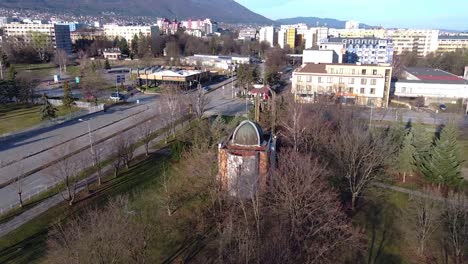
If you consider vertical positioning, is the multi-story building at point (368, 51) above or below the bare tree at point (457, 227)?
above

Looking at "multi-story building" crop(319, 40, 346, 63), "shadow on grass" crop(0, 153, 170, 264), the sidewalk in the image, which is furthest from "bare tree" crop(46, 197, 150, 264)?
"multi-story building" crop(319, 40, 346, 63)

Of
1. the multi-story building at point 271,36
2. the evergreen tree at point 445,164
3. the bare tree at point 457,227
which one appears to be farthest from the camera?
the multi-story building at point 271,36

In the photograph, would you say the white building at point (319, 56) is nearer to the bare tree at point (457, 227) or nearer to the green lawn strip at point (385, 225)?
the green lawn strip at point (385, 225)

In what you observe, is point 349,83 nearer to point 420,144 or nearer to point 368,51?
point 420,144

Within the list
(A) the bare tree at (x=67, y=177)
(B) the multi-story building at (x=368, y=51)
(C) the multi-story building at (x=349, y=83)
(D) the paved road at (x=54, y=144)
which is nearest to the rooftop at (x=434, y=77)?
(C) the multi-story building at (x=349, y=83)

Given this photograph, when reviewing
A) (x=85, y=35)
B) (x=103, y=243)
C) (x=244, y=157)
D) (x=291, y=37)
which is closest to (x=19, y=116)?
(x=244, y=157)

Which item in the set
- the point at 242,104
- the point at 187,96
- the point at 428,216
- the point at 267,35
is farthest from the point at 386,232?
the point at 267,35

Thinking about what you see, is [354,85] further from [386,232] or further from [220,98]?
[386,232]
